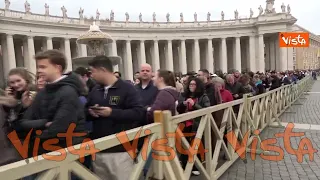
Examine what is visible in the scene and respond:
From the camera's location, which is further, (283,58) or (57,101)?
(283,58)

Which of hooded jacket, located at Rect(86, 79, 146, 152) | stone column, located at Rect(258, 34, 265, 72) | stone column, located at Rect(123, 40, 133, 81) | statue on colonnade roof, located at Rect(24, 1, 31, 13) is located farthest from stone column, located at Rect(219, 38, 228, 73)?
hooded jacket, located at Rect(86, 79, 146, 152)

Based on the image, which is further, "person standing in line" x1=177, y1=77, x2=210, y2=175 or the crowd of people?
"person standing in line" x1=177, y1=77, x2=210, y2=175

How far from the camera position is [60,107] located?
9.96ft

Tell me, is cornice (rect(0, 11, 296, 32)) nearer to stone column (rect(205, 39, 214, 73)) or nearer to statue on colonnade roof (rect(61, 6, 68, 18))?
statue on colonnade roof (rect(61, 6, 68, 18))

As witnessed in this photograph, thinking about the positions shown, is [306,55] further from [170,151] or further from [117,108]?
[117,108]

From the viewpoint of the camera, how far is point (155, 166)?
355 centimetres

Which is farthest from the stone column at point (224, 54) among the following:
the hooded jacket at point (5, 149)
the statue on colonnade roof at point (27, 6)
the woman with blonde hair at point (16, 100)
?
the hooded jacket at point (5, 149)

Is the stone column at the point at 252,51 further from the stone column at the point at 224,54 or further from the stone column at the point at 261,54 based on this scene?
the stone column at the point at 224,54

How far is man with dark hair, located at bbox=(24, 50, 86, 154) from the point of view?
3012 mm

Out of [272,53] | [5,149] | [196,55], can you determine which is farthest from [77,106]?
[272,53]

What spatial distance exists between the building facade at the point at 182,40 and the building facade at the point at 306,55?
22.9 metres

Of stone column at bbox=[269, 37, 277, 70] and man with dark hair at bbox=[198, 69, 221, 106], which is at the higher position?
stone column at bbox=[269, 37, 277, 70]

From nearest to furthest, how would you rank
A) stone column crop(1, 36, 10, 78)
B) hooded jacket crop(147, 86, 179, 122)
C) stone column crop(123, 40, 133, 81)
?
1. hooded jacket crop(147, 86, 179, 122)
2. stone column crop(1, 36, 10, 78)
3. stone column crop(123, 40, 133, 81)

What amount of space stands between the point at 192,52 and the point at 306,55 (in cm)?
5697
